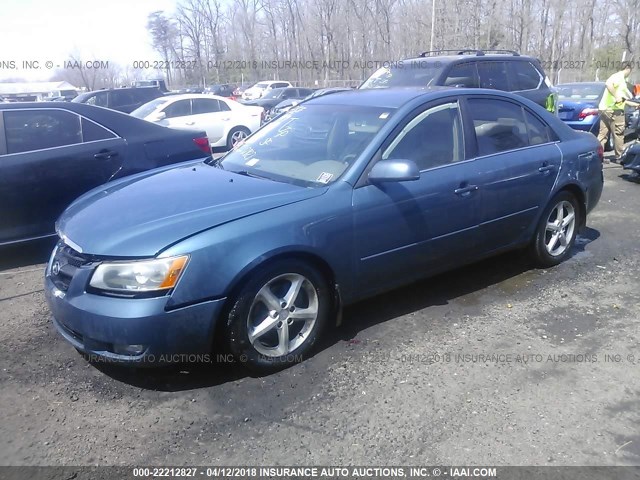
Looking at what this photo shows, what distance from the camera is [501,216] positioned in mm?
4367

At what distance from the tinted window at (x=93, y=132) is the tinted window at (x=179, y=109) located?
7.00 metres

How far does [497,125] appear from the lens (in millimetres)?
4508

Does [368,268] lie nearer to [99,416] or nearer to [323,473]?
[323,473]

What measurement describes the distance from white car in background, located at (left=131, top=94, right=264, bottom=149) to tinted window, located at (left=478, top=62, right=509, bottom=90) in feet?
17.3

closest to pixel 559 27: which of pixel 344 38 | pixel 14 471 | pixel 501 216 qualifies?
pixel 344 38

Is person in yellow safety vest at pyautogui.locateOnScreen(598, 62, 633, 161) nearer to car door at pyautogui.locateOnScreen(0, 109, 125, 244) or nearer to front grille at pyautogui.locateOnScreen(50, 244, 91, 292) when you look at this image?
car door at pyautogui.locateOnScreen(0, 109, 125, 244)

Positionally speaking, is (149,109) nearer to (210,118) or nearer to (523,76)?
(210,118)

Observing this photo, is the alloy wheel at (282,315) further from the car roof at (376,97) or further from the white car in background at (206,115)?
the white car in background at (206,115)

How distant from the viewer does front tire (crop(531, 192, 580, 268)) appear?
15.9 feet

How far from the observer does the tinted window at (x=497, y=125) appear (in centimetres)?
434

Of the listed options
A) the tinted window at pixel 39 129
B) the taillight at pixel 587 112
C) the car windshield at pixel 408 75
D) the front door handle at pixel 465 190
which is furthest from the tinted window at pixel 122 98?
the front door handle at pixel 465 190

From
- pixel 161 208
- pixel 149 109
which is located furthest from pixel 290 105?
pixel 161 208

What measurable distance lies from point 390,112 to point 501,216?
49.6 inches

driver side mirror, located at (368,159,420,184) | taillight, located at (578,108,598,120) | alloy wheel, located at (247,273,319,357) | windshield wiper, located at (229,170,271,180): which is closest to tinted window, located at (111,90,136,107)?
taillight, located at (578,108,598,120)
